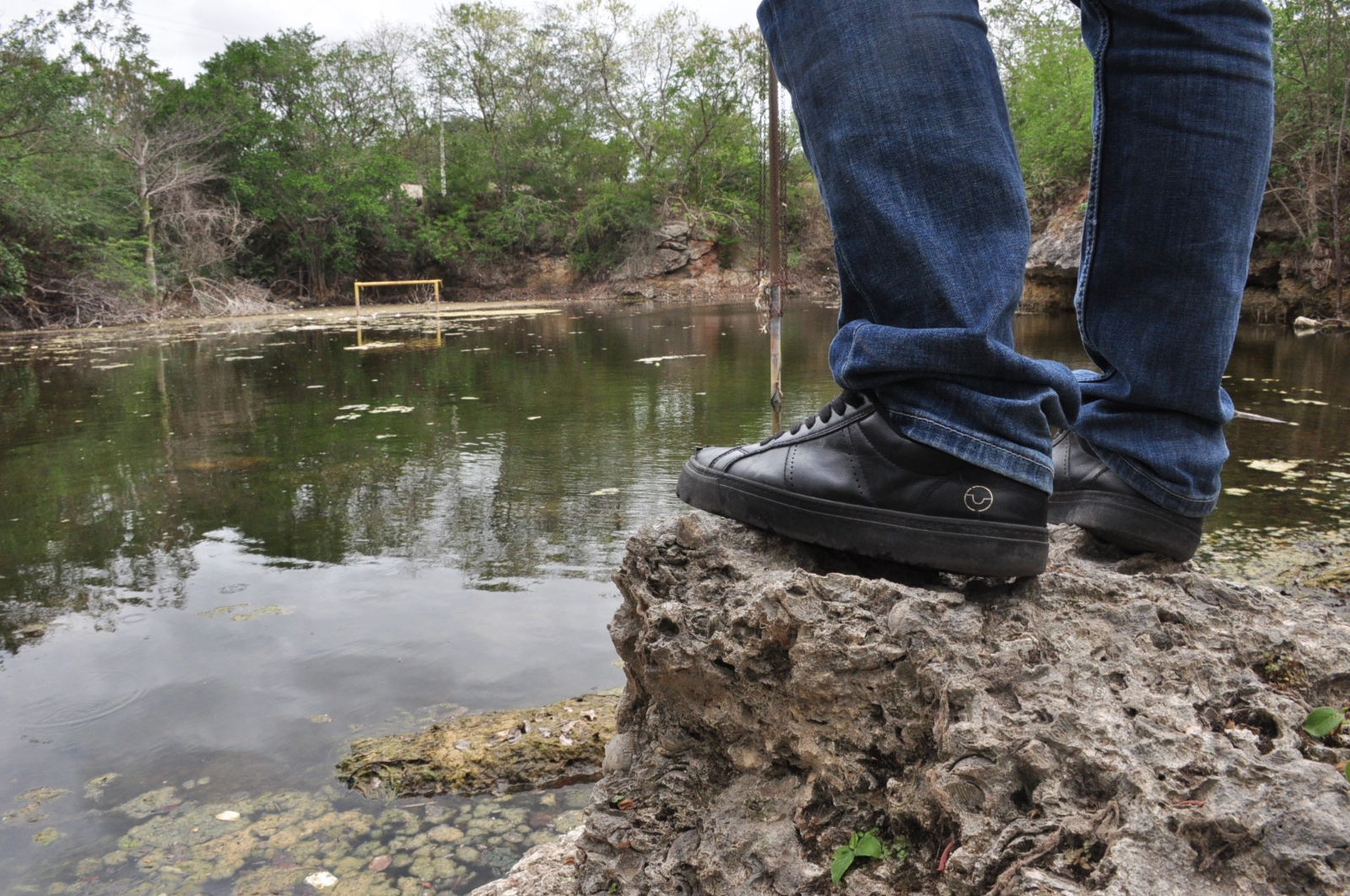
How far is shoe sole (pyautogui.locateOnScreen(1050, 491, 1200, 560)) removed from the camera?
44.8 inches

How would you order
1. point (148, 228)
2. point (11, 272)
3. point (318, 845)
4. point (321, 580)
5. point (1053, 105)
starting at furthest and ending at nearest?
point (148, 228), point (1053, 105), point (11, 272), point (321, 580), point (318, 845)

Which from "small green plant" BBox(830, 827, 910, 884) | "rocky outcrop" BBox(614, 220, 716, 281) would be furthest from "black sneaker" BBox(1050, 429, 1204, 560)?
"rocky outcrop" BBox(614, 220, 716, 281)

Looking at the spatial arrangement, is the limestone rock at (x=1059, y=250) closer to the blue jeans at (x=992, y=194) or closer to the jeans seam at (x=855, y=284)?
the blue jeans at (x=992, y=194)

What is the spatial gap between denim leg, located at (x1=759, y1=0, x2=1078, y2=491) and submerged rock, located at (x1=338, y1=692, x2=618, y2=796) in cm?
106

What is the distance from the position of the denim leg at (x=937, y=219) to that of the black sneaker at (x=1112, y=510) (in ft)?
0.74

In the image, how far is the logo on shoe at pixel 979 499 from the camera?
96cm

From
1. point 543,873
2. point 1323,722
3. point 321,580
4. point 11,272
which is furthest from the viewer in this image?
point 11,272

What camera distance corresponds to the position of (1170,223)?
3.42ft

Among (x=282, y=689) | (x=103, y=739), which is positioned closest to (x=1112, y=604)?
(x=282, y=689)

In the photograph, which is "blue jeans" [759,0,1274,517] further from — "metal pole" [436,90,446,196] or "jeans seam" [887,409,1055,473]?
"metal pole" [436,90,446,196]

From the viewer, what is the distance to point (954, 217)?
96 centimetres

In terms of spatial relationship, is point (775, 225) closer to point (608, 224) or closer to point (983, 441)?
point (983, 441)

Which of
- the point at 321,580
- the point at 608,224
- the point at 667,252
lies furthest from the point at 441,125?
the point at 321,580

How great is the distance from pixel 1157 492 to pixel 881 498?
1.28ft
